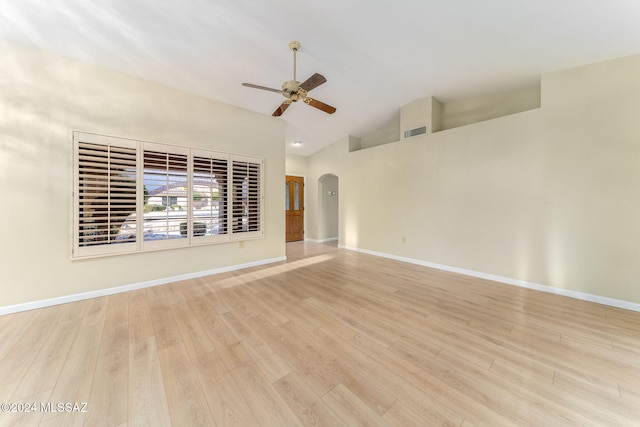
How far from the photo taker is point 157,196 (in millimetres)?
3371

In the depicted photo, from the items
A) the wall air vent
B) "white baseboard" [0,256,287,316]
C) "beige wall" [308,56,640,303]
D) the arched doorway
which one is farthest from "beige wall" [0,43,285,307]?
"beige wall" [308,56,640,303]

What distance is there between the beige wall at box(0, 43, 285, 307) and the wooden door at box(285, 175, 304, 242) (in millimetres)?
3806

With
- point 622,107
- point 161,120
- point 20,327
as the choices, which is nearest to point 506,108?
point 622,107

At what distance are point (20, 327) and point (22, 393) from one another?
132cm

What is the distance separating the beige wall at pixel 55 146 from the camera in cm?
257

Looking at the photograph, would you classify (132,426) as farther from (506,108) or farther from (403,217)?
(506,108)

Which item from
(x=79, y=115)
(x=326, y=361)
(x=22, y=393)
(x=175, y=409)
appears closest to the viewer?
(x=175, y=409)

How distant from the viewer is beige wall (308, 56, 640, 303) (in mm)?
2729

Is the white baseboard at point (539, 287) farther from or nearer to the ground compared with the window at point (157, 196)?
nearer to the ground

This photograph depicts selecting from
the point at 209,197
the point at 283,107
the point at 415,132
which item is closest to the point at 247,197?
the point at 209,197

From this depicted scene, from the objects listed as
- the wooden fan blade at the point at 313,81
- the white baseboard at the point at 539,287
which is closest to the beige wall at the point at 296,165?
the white baseboard at the point at 539,287

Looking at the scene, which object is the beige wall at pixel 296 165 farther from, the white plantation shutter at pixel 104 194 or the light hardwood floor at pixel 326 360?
the light hardwood floor at pixel 326 360

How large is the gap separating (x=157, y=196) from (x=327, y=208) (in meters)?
4.74

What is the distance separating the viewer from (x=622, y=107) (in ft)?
8.89
